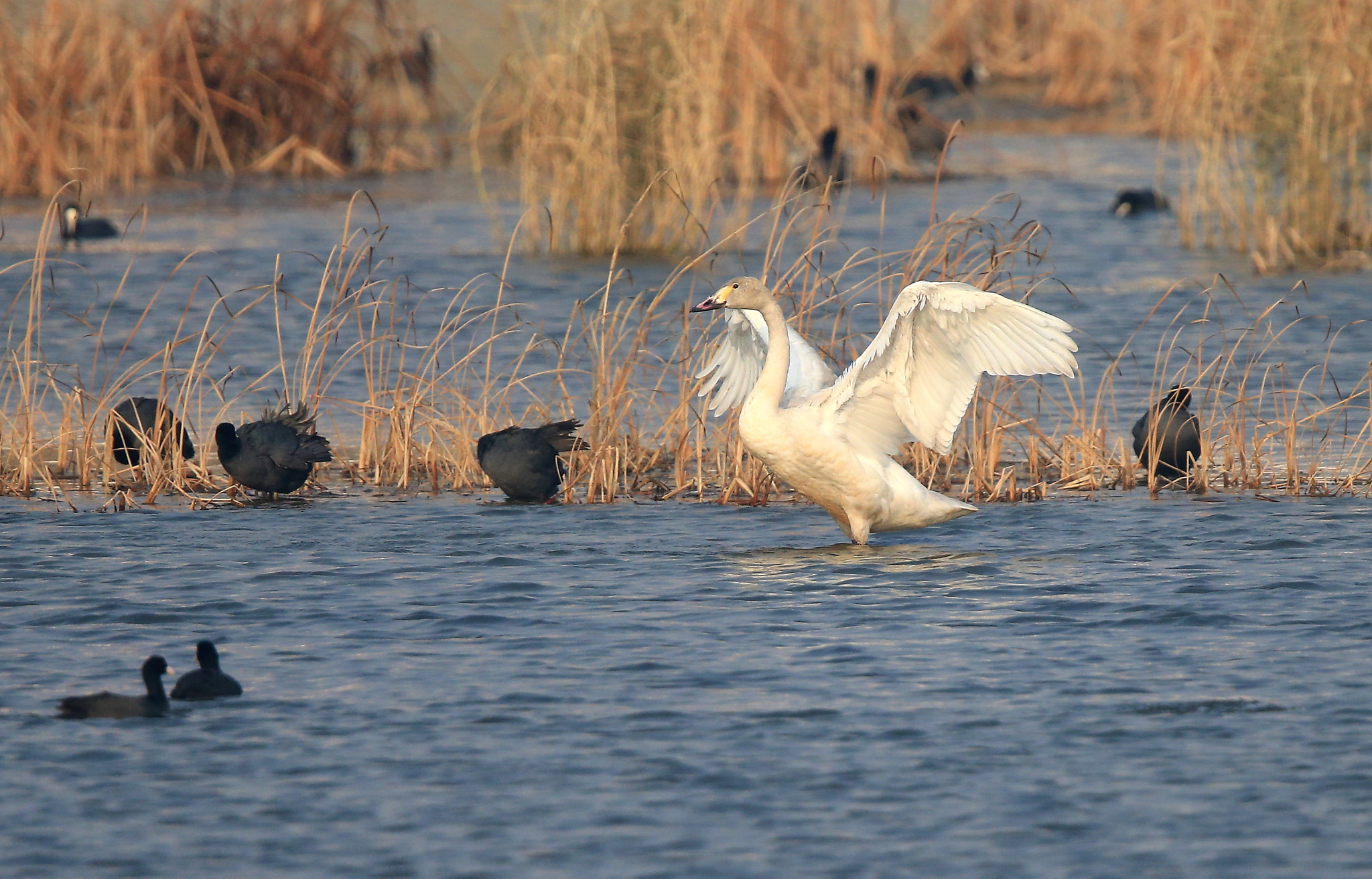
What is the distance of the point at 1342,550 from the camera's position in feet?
27.2

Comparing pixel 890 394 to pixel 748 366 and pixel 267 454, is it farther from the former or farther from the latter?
pixel 267 454

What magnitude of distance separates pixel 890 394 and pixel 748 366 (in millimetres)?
1225

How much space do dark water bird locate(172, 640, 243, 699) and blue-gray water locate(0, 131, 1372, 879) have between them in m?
0.05

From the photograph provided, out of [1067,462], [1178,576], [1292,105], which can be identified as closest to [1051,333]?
[1178,576]

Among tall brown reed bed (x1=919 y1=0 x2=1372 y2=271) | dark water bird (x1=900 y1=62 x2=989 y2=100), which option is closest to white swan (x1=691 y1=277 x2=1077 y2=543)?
tall brown reed bed (x1=919 y1=0 x2=1372 y2=271)

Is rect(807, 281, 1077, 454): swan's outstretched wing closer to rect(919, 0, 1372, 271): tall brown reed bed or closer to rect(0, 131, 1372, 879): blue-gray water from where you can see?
rect(0, 131, 1372, 879): blue-gray water

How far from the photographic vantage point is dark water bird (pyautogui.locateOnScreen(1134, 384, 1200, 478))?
9.48m

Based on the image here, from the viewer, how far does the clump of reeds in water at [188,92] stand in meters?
19.7

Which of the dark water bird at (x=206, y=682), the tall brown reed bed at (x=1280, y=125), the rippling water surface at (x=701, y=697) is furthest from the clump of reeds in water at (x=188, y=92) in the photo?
the dark water bird at (x=206, y=682)

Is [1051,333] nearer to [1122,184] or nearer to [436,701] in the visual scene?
[436,701]

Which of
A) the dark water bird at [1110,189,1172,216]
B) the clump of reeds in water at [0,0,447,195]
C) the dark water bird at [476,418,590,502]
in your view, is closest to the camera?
the dark water bird at [476,418,590,502]

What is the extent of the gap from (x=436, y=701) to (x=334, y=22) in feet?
53.3

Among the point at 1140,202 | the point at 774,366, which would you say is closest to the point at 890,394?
the point at 774,366

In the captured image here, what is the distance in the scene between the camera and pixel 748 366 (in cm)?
964
